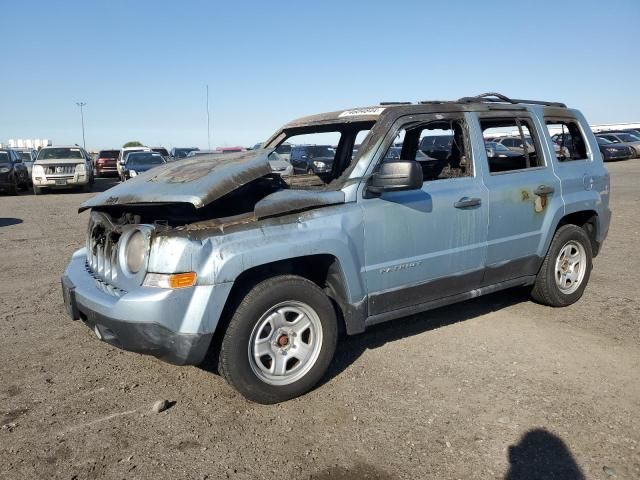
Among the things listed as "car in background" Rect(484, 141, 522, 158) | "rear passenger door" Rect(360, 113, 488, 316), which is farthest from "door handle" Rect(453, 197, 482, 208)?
"car in background" Rect(484, 141, 522, 158)

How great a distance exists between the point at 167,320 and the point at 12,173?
64.8 feet

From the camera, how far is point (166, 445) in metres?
3.03

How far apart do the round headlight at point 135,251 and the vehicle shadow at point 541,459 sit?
235 cm

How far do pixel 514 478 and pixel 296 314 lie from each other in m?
1.56

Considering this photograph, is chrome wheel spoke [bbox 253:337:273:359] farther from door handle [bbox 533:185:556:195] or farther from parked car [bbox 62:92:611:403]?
door handle [bbox 533:185:556:195]

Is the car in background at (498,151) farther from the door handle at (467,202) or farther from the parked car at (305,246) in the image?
the door handle at (467,202)

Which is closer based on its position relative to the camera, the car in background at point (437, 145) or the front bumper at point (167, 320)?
the front bumper at point (167, 320)

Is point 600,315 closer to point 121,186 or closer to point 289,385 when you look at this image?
point 289,385

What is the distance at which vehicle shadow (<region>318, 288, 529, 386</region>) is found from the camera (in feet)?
13.6

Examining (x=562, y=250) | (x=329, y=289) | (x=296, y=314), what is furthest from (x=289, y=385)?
(x=562, y=250)

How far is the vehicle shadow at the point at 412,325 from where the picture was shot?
4.16 m

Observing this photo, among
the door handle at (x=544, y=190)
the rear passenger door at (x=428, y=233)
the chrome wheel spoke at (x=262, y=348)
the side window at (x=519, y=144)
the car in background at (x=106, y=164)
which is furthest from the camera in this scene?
the car in background at (x=106, y=164)

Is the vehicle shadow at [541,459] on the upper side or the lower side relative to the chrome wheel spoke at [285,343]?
lower

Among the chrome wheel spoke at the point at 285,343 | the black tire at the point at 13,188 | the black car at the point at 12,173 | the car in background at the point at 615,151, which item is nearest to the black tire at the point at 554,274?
the chrome wheel spoke at the point at 285,343
